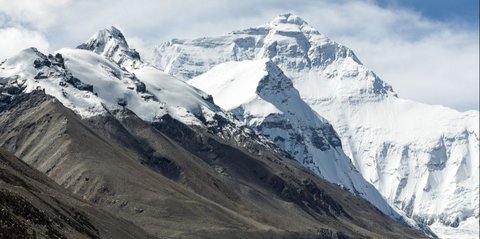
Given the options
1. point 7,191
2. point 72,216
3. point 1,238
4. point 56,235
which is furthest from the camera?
point 72,216

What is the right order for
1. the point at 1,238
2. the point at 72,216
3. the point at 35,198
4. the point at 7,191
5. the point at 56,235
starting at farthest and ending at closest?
the point at 72,216, the point at 35,198, the point at 7,191, the point at 56,235, the point at 1,238

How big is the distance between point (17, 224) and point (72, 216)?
61.4m

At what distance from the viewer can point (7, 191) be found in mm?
156000

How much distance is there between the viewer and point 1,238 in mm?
121250

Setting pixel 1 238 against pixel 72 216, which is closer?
pixel 1 238

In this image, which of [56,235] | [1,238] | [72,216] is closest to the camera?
[1,238]

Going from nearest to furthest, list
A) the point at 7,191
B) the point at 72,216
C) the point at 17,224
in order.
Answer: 1. the point at 17,224
2. the point at 7,191
3. the point at 72,216

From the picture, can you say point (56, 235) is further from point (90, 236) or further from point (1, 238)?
point (90, 236)

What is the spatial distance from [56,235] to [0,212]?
12.9 meters

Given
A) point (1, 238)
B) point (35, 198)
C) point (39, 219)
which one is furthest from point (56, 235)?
point (35, 198)

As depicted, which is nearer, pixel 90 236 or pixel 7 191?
pixel 7 191

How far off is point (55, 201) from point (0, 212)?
2619 inches

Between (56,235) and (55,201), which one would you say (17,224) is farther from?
(55,201)

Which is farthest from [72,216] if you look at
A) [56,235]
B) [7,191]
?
[56,235]
